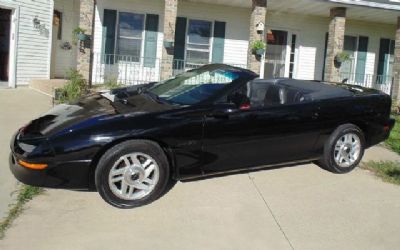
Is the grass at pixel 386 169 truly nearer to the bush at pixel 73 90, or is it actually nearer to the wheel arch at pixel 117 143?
the wheel arch at pixel 117 143

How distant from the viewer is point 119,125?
4527mm

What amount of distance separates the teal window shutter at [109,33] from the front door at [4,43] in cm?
263

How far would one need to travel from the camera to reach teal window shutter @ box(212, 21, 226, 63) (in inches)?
567

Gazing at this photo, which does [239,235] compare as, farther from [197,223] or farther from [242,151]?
[242,151]

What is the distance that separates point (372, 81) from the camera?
16.4m

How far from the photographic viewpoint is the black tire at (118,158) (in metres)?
4.41

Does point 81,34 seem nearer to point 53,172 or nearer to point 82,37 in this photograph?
point 82,37

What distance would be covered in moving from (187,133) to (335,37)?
33.2ft

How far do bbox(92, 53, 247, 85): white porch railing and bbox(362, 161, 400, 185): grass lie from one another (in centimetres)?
791

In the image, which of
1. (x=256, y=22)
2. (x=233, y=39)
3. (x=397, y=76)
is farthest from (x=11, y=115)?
(x=397, y=76)

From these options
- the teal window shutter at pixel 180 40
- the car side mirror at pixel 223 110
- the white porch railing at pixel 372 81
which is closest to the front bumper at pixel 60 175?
the car side mirror at pixel 223 110

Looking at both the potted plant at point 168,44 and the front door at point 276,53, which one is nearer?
the potted plant at point 168,44

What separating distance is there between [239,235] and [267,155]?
58.4 inches

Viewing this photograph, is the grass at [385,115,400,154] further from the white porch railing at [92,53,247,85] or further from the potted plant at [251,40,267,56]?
the white porch railing at [92,53,247,85]
